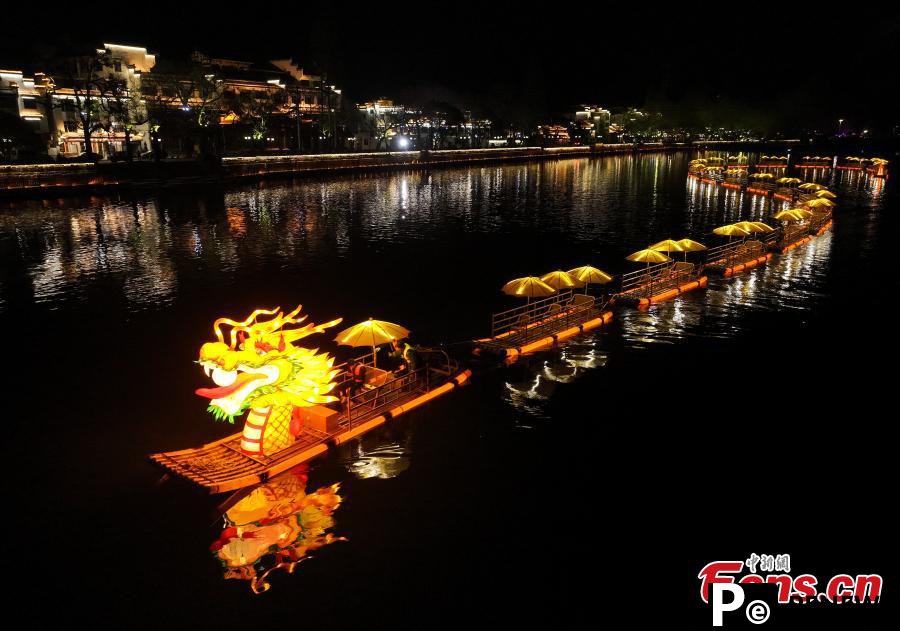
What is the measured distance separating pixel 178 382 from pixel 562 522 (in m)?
15.3

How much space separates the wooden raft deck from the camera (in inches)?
598

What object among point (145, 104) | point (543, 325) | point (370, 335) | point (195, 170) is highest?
point (145, 104)

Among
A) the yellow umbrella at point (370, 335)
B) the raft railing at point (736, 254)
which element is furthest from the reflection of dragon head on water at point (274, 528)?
the raft railing at point (736, 254)

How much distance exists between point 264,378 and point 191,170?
249 ft

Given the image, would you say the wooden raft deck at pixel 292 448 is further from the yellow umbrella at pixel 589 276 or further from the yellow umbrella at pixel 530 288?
the yellow umbrella at pixel 589 276

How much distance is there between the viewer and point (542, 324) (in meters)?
26.8

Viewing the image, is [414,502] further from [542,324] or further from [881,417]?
[881,417]

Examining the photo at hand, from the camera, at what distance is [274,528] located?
13984mm

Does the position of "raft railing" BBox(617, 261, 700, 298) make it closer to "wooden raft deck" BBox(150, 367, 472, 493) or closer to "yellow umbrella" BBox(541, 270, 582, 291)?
"yellow umbrella" BBox(541, 270, 582, 291)

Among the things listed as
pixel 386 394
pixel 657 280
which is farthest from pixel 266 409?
pixel 657 280

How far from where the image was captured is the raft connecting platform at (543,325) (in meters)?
24.9

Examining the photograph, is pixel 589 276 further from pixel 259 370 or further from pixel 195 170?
pixel 195 170

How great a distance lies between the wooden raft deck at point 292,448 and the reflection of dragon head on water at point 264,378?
0.45 meters

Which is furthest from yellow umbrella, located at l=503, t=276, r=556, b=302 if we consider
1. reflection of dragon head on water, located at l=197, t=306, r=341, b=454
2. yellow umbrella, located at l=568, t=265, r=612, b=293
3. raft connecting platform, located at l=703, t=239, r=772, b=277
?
raft connecting platform, located at l=703, t=239, r=772, b=277
